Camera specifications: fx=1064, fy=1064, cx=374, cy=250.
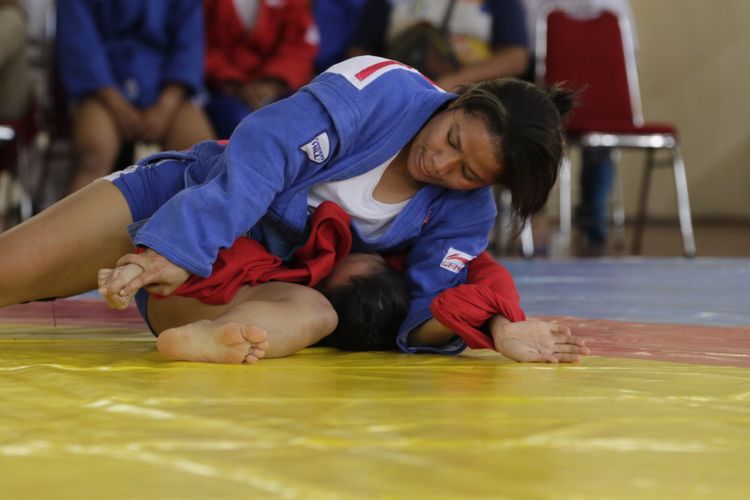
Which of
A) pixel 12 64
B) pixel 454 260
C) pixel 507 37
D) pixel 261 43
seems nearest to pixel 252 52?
pixel 261 43

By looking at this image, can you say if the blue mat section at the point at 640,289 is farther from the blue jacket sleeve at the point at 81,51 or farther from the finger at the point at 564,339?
the blue jacket sleeve at the point at 81,51

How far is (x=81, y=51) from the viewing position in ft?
10.9

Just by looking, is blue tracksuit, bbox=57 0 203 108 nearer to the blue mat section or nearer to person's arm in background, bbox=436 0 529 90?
person's arm in background, bbox=436 0 529 90

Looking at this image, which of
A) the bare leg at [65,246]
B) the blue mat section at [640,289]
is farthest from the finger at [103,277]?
the blue mat section at [640,289]

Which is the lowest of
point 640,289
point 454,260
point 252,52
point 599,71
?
point 640,289

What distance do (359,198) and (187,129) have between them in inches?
78.9

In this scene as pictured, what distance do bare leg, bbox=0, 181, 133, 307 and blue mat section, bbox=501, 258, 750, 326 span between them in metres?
0.84

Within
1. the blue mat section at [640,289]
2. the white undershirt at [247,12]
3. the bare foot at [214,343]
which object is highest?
the white undershirt at [247,12]

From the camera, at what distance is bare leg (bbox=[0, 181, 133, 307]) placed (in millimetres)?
1430

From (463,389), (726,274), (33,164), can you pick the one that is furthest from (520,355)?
(33,164)

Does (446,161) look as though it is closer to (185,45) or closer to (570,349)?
(570,349)

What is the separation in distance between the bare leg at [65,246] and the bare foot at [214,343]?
274 mm

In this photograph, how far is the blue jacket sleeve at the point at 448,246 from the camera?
1498mm

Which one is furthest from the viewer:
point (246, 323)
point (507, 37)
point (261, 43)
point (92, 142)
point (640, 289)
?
point (507, 37)
